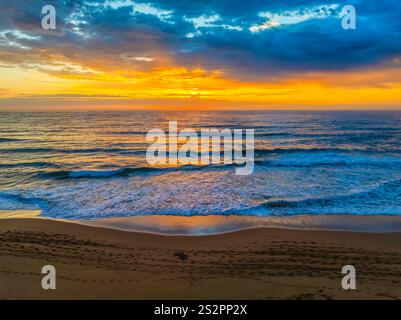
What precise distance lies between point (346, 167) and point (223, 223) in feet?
41.2

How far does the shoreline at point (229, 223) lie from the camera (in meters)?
8.88

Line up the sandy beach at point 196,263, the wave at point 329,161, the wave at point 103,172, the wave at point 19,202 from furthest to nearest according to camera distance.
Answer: the wave at point 329,161
the wave at point 103,172
the wave at point 19,202
the sandy beach at point 196,263

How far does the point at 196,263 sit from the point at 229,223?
2.85 metres

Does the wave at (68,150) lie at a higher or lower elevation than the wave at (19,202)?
higher

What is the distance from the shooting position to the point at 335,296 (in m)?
5.44

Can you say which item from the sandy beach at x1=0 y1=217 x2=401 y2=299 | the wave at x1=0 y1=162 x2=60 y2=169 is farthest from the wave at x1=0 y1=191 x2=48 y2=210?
the wave at x1=0 y1=162 x2=60 y2=169

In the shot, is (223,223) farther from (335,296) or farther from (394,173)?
(394,173)

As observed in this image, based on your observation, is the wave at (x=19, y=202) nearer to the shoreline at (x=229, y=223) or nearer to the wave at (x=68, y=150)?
the shoreline at (x=229, y=223)

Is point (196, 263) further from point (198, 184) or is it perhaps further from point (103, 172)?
Answer: point (103, 172)

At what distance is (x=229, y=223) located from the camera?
9328 millimetres

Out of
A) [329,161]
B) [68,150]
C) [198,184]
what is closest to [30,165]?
[68,150]

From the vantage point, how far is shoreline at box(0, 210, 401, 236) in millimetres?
8875

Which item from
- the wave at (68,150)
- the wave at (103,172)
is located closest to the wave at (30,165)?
the wave at (103,172)

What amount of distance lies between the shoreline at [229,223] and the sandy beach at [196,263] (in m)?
0.36
